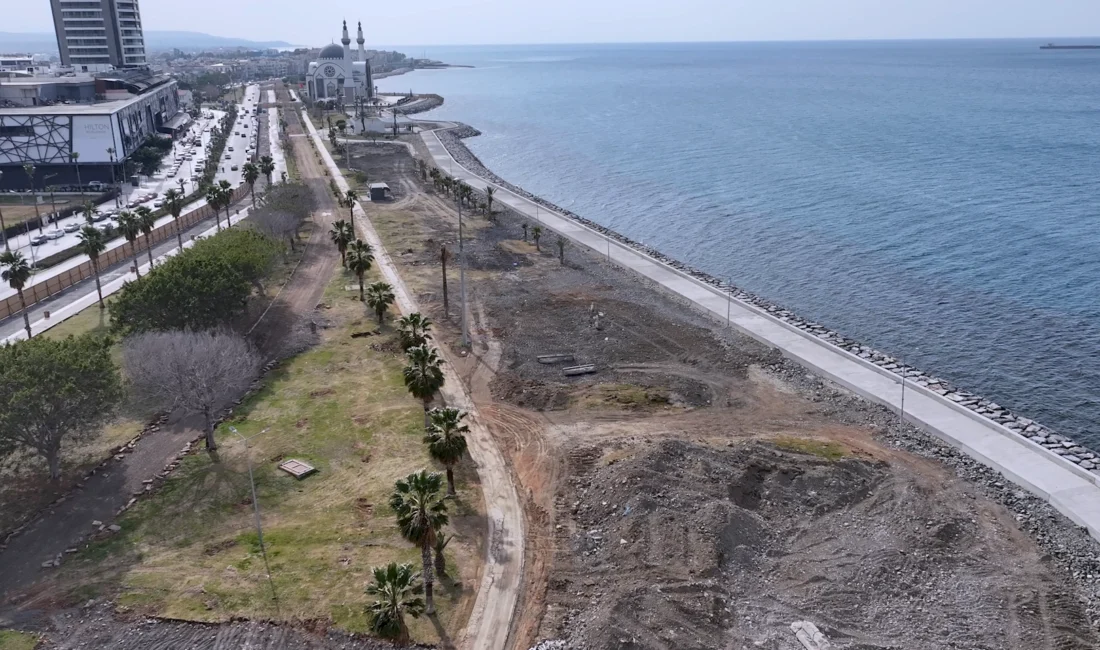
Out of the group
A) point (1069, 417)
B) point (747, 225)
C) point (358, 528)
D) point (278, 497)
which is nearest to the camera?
point (358, 528)

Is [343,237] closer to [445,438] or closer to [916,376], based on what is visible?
[445,438]

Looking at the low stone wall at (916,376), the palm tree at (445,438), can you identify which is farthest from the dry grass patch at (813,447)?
the palm tree at (445,438)

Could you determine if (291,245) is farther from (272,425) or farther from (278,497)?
(278,497)

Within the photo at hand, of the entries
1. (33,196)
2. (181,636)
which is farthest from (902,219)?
(33,196)

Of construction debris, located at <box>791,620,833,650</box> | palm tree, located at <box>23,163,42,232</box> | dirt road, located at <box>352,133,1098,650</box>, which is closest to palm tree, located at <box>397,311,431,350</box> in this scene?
dirt road, located at <box>352,133,1098,650</box>

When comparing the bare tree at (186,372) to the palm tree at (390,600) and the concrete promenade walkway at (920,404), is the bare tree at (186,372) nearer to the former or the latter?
the palm tree at (390,600)

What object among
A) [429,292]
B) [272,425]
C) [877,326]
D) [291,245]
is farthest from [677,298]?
[291,245]
